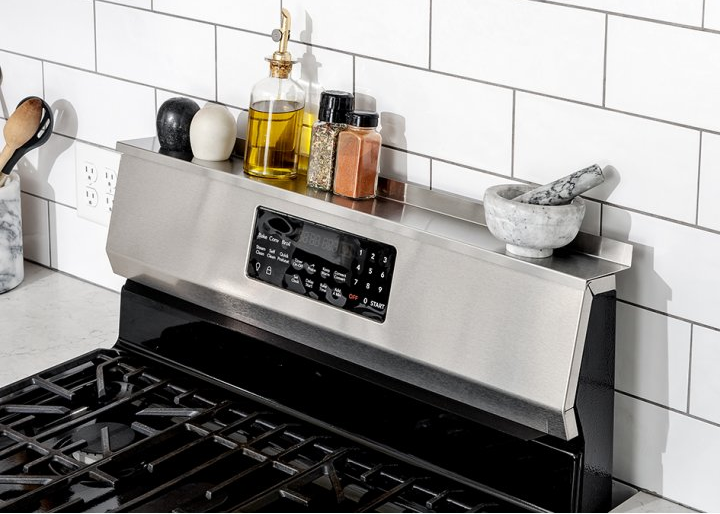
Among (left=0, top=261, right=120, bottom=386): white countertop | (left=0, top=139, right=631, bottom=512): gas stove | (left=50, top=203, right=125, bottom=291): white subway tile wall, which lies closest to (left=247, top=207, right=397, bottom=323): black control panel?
(left=0, top=139, right=631, bottom=512): gas stove

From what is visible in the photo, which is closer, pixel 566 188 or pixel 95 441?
pixel 566 188

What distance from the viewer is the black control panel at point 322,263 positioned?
1.25 meters

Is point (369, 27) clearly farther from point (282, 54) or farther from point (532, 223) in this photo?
point (532, 223)

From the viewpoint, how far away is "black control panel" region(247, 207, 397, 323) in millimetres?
1245

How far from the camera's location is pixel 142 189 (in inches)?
58.5

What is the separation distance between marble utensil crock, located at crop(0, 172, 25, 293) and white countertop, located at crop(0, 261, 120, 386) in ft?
0.09

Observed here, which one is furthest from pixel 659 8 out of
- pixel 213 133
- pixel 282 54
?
pixel 213 133

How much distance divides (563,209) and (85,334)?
31.3 inches

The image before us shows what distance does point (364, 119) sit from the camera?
50.1 inches

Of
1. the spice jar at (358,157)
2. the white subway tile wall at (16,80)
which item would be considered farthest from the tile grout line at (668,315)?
the white subway tile wall at (16,80)

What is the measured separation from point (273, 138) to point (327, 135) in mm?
93

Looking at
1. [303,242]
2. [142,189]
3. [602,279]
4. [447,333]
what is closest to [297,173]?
[303,242]

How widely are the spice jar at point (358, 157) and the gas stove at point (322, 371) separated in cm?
3

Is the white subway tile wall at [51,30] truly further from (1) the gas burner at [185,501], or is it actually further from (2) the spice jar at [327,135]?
(1) the gas burner at [185,501]
